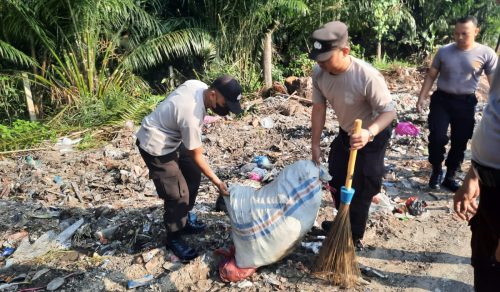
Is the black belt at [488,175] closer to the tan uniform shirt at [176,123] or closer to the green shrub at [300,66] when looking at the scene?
the tan uniform shirt at [176,123]

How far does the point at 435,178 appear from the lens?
4.43 metres

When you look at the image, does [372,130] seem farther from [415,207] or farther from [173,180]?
[415,207]

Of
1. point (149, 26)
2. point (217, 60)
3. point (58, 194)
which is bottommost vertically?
point (58, 194)

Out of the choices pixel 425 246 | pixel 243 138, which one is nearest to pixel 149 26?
pixel 243 138

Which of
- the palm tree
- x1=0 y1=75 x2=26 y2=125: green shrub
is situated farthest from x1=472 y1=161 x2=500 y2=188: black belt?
x1=0 y1=75 x2=26 y2=125: green shrub

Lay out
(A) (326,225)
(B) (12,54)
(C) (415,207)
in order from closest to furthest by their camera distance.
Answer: (A) (326,225) → (C) (415,207) → (B) (12,54)

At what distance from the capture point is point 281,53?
10.9 meters

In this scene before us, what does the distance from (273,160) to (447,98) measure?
224cm

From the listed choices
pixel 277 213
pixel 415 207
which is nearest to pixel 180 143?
pixel 277 213

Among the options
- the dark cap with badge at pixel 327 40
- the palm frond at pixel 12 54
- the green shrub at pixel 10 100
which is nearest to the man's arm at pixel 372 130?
the dark cap with badge at pixel 327 40

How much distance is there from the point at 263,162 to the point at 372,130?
272cm

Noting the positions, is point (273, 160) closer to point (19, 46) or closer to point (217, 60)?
point (217, 60)

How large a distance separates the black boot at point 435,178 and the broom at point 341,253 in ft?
6.54

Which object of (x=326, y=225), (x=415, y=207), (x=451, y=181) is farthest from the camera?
(x=451, y=181)
